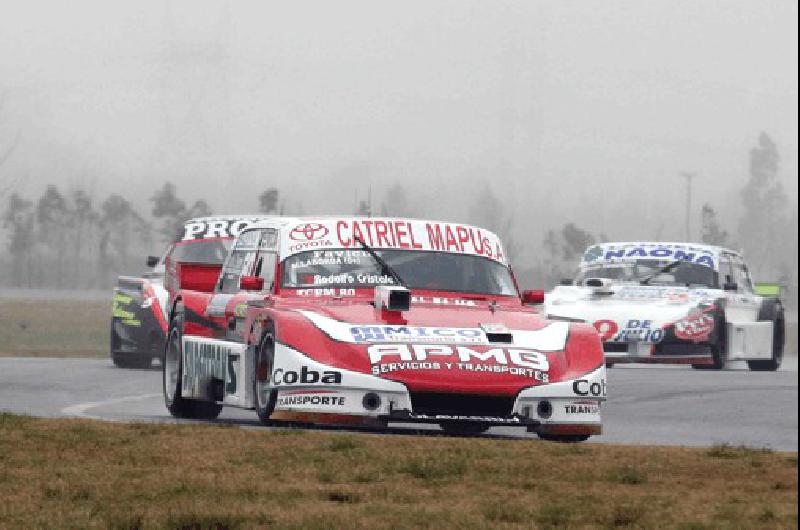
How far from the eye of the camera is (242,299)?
1303cm

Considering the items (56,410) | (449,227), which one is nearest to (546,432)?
(449,227)

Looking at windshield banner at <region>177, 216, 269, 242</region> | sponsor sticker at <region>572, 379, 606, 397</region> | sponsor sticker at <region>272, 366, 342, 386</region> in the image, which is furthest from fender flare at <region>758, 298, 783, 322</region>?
sponsor sticker at <region>272, 366, 342, 386</region>

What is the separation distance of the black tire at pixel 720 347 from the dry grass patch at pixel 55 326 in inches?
616

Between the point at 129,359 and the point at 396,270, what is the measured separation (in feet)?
34.6

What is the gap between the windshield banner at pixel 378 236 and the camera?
42.9ft

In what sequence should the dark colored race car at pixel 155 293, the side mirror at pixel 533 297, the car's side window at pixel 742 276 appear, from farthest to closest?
1. the car's side window at pixel 742 276
2. the dark colored race car at pixel 155 293
3. the side mirror at pixel 533 297

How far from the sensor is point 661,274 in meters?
25.0

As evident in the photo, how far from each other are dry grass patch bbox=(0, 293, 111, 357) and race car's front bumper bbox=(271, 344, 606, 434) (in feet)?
84.4

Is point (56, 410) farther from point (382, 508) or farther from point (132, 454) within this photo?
point (382, 508)

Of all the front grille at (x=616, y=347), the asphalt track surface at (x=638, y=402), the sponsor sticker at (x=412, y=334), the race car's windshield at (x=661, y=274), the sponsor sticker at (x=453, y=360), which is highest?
the race car's windshield at (x=661, y=274)

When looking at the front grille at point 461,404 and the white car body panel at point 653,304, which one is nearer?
the front grille at point 461,404

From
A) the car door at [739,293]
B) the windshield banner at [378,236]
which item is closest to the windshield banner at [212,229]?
the car door at [739,293]

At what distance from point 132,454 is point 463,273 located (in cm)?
392

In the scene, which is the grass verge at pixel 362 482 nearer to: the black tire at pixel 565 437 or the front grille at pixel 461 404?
the front grille at pixel 461 404
